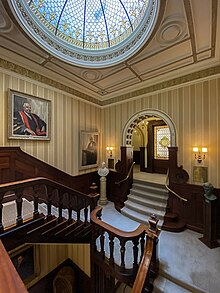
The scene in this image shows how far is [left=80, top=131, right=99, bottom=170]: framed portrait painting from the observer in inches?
212

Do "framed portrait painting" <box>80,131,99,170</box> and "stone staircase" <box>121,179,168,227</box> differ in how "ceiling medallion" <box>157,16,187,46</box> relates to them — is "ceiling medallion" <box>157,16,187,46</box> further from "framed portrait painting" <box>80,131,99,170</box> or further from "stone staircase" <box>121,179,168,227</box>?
"stone staircase" <box>121,179,168,227</box>

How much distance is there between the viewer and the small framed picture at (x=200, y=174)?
3973 millimetres

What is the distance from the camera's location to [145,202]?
15.5 ft

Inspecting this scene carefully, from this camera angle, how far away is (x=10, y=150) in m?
3.39

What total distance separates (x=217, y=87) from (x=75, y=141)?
4.57m

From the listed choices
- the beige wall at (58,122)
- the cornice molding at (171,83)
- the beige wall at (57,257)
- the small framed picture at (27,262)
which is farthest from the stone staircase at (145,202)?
the cornice molding at (171,83)

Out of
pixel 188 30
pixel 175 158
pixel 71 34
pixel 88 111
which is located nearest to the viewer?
pixel 188 30

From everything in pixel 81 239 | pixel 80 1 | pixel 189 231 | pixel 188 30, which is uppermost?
pixel 80 1

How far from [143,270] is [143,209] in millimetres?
2528

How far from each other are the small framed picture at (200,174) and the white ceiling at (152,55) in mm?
2800

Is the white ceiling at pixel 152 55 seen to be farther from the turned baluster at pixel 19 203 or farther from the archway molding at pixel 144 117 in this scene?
the turned baluster at pixel 19 203

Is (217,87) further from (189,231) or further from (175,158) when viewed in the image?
(189,231)

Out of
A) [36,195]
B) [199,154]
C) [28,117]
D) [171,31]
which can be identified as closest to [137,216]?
[199,154]

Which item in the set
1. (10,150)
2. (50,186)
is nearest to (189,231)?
(50,186)
